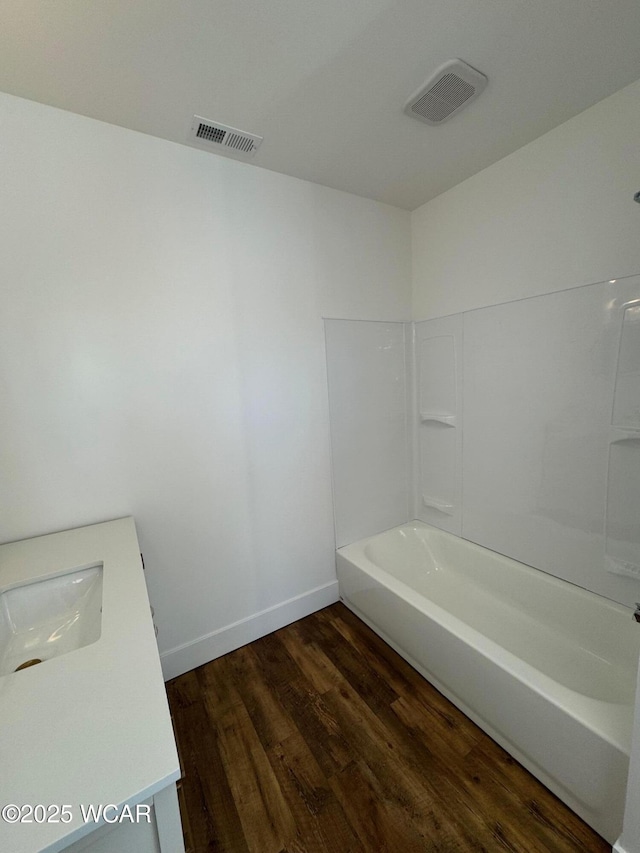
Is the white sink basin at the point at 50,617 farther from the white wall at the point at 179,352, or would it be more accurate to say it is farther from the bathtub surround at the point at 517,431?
the bathtub surround at the point at 517,431

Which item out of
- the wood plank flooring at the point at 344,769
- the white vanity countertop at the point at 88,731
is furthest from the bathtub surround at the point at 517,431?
the white vanity countertop at the point at 88,731

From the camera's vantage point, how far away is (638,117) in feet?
4.40

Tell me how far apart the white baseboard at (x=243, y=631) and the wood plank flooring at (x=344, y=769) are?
0.07m

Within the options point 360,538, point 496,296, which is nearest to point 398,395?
point 496,296

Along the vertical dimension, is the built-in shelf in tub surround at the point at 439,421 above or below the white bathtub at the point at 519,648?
above

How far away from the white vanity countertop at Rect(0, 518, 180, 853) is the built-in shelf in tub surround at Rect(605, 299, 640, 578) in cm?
186

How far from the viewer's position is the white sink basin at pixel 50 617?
1.03 metres

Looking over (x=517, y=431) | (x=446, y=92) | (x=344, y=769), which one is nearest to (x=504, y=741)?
(x=344, y=769)

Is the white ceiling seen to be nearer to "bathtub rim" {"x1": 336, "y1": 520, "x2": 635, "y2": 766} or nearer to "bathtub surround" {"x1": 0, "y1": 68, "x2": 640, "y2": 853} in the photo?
"bathtub surround" {"x1": 0, "y1": 68, "x2": 640, "y2": 853}

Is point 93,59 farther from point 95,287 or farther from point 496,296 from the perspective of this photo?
point 496,296

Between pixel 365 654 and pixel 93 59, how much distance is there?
2.76 meters

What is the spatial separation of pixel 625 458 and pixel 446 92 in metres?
1.70

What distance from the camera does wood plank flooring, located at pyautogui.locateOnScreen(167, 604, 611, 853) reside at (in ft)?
3.62

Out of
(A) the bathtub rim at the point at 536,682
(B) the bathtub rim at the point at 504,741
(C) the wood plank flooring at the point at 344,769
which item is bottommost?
(C) the wood plank flooring at the point at 344,769
